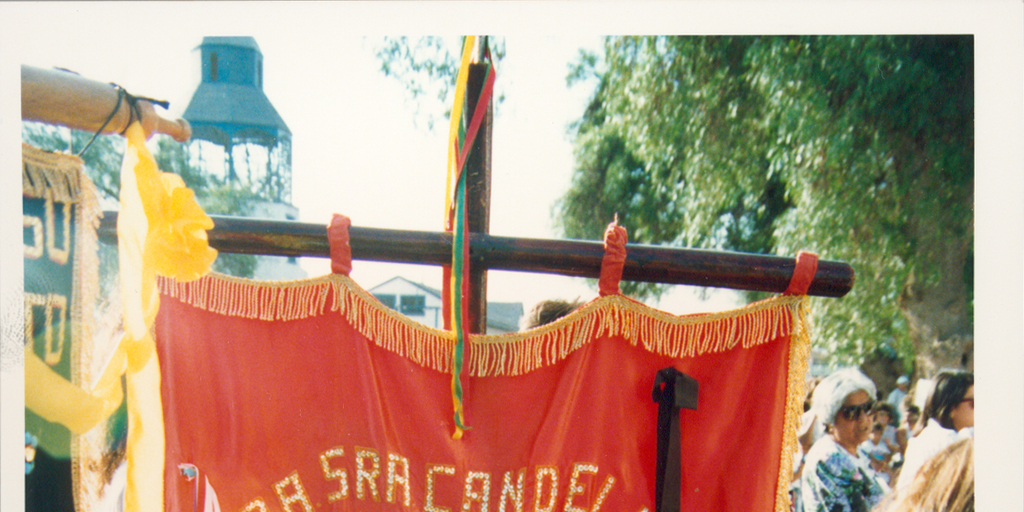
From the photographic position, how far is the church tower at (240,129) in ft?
69.6

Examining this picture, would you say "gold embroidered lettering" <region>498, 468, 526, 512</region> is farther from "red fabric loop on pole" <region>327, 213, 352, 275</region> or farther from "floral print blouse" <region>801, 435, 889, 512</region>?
"floral print blouse" <region>801, 435, 889, 512</region>

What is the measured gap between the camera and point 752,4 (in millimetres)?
1670

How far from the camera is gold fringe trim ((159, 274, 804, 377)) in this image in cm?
136

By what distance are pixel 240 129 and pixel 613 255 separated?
22.8 m

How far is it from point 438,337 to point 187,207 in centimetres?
60

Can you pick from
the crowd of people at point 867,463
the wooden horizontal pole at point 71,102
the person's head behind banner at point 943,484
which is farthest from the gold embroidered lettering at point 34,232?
the person's head behind banner at point 943,484

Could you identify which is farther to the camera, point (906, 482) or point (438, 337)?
point (906, 482)

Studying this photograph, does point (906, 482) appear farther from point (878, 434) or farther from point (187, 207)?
point (187, 207)

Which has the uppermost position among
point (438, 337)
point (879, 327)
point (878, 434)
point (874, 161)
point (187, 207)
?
point (874, 161)

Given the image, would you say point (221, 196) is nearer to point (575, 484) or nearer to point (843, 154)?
point (843, 154)

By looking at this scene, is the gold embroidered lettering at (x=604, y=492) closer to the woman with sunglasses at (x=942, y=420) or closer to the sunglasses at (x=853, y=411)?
the sunglasses at (x=853, y=411)

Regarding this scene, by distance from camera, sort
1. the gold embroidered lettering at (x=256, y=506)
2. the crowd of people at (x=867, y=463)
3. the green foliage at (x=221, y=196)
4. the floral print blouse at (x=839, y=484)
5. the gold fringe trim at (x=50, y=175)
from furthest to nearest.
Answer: the green foliage at (x=221, y=196) < the floral print blouse at (x=839, y=484) < the crowd of people at (x=867, y=463) < the gold embroidered lettering at (x=256, y=506) < the gold fringe trim at (x=50, y=175)

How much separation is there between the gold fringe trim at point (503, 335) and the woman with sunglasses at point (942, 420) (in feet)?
8.72
